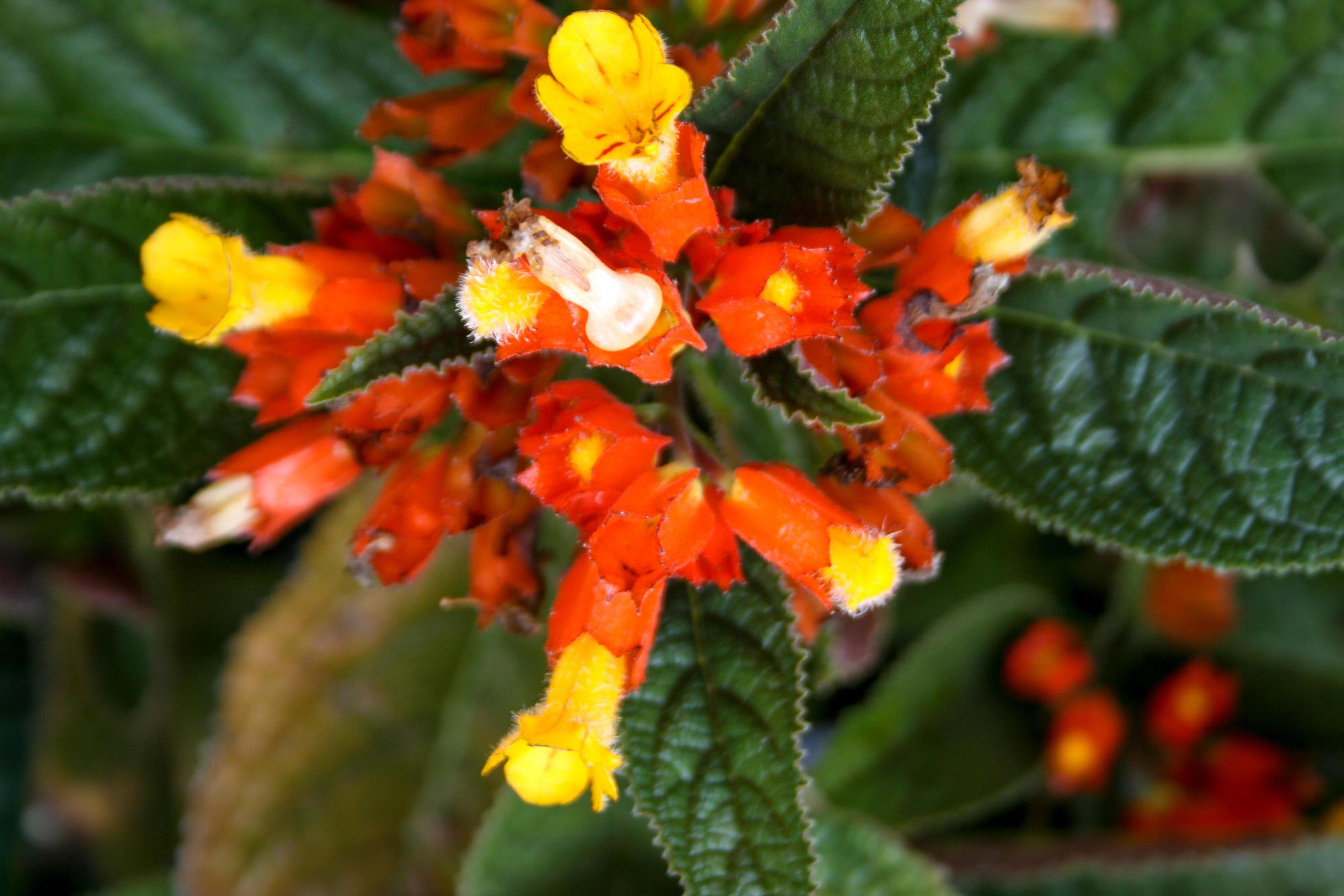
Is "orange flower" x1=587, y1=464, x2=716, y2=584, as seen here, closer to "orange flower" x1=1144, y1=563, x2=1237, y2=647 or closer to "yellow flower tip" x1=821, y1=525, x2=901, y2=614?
"yellow flower tip" x1=821, y1=525, x2=901, y2=614

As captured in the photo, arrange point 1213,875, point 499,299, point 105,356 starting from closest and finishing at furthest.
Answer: point 499,299 < point 105,356 < point 1213,875

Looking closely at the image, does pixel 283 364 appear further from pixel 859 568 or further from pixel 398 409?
pixel 859 568

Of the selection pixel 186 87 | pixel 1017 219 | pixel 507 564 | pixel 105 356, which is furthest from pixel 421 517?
pixel 186 87

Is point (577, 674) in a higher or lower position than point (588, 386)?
lower

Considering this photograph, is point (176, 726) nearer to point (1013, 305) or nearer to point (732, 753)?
Answer: point (732, 753)

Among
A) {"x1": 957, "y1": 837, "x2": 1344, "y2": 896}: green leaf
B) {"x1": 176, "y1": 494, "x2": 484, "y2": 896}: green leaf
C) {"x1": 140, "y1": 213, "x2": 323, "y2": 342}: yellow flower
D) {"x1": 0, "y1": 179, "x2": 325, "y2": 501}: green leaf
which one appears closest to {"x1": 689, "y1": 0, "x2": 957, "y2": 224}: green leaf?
{"x1": 140, "y1": 213, "x2": 323, "y2": 342}: yellow flower

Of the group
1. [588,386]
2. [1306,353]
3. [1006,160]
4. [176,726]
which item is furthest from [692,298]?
[176,726]
